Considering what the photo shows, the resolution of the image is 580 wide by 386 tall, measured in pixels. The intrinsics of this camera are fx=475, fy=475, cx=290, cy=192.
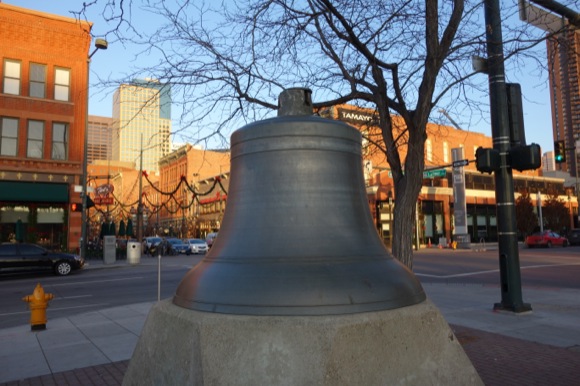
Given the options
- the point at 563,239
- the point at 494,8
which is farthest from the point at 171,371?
the point at 563,239

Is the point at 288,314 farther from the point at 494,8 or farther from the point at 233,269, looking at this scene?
the point at 494,8

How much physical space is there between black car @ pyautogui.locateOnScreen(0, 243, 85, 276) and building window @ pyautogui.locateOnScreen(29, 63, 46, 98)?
10798 millimetres

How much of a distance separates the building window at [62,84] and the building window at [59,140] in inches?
61.7

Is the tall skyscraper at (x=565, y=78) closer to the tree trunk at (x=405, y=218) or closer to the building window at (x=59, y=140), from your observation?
the tree trunk at (x=405, y=218)

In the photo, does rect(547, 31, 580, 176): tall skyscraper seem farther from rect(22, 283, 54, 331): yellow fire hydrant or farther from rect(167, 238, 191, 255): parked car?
rect(167, 238, 191, 255): parked car

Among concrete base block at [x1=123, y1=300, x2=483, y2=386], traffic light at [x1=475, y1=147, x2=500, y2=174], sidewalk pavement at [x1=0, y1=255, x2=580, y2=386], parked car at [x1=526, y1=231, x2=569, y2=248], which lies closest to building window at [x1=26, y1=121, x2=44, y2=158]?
sidewalk pavement at [x1=0, y1=255, x2=580, y2=386]

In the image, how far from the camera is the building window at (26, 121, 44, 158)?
2622cm

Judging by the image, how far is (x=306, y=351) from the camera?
8.30 feet

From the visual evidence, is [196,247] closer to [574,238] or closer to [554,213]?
[574,238]

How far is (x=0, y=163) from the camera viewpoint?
25.3 metres

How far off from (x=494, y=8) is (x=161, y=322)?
6.81 meters

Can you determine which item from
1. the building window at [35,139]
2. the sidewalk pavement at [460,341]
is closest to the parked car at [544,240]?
the sidewalk pavement at [460,341]

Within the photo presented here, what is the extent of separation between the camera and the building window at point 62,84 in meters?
27.0

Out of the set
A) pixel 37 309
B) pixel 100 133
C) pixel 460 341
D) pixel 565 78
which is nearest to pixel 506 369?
pixel 460 341
